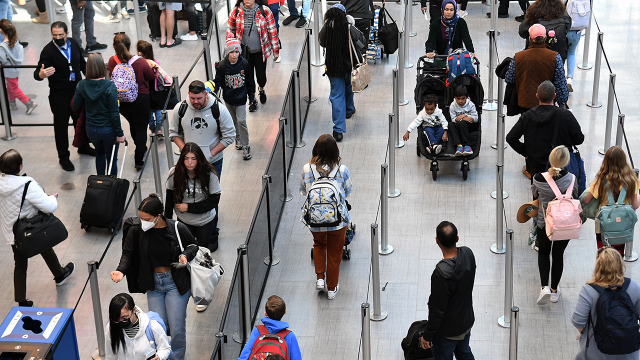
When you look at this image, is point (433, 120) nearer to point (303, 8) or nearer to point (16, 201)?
point (16, 201)

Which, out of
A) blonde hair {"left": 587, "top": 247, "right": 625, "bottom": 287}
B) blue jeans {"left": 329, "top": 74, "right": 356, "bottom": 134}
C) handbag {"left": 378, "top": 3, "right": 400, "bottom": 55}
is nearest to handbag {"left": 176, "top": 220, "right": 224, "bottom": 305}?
blonde hair {"left": 587, "top": 247, "right": 625, "bottom": 287}

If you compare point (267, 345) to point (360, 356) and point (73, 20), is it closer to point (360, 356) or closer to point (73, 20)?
point (360, 356)

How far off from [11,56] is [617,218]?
937 cm

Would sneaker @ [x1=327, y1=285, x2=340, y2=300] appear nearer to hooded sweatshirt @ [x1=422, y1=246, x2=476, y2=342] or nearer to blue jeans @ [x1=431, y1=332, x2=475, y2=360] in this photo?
blue jeans @ [x1=431, y1=332, x2=475, y2=360]

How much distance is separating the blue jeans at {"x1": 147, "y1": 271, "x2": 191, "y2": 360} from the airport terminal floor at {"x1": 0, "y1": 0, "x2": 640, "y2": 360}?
571mm

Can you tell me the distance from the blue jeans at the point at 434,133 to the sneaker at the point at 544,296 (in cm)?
280

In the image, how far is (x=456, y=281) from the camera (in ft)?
24.3

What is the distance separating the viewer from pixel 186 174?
9.20m

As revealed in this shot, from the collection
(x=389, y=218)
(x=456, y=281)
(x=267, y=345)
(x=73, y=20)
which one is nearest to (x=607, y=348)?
(x=456, y=281)

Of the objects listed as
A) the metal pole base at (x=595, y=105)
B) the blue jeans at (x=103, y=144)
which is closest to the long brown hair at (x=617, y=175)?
the metal pole base at (x=595, y=105)

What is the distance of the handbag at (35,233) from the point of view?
31.3 feet

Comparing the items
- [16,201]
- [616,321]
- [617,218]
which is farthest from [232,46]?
[616,321]

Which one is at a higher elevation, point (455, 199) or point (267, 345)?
point (267, 345)

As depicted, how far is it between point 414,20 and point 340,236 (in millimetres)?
7959
